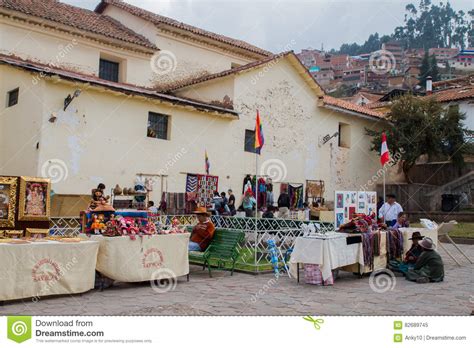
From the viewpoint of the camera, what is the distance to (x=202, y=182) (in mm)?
17375

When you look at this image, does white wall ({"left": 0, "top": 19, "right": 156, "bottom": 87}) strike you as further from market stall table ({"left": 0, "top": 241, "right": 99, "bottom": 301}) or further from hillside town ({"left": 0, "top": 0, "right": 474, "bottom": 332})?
market stall table ({"left": 0, "top": 241, "right": 99, "bottom": 301})

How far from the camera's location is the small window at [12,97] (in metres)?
14.6

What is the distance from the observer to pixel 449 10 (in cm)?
9444

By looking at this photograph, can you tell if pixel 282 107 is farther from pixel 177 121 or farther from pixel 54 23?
pixel 54 23

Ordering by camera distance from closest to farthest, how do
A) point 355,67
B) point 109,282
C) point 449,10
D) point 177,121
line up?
point 109,282
point 177,121
point 449,10
point 355,67

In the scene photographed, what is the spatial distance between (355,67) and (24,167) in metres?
104

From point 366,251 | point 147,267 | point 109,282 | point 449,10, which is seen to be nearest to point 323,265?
point 366,251

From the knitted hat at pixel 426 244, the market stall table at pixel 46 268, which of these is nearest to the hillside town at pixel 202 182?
the market stall table at pixel 46 268

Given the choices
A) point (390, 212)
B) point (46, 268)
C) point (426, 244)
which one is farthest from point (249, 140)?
point (46, 268)

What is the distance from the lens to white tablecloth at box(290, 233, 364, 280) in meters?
8.44

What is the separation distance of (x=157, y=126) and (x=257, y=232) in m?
7.40

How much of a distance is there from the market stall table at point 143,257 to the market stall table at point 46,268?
272 mm

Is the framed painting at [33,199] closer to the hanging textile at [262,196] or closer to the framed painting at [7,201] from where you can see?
the framed painting at [7,201]

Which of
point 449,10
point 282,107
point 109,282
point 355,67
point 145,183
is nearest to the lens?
point 109,282
